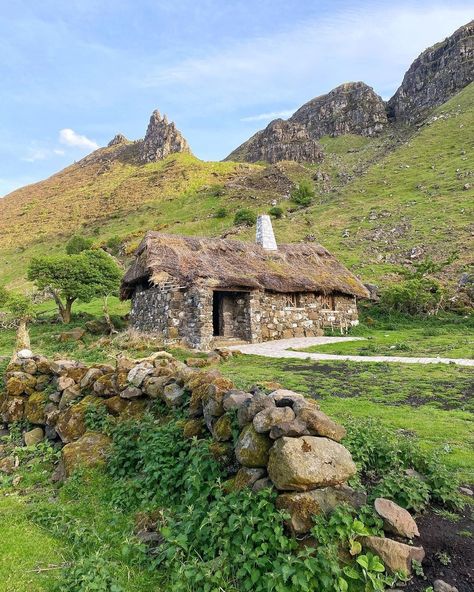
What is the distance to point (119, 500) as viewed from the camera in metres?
4.82

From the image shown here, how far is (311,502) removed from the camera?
11.4ft

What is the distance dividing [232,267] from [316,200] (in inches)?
1709

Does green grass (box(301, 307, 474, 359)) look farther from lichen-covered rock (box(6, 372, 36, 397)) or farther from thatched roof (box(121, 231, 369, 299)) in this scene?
lichen-covered rock (box(6, 372, 36, 397))

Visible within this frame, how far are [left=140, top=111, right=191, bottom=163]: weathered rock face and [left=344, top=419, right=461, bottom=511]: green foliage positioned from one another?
96.7m

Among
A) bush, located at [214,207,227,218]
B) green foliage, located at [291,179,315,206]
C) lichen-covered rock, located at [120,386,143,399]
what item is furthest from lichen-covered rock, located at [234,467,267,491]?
green foliage, located at [291,179,315,206]

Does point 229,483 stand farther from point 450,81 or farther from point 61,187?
point 450,81

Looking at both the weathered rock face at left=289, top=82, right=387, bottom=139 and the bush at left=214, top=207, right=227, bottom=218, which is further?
the weathered rock face at left=289, top=82, right=387, bottom=139

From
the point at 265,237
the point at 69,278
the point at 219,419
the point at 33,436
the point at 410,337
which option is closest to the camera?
the point at 219,419

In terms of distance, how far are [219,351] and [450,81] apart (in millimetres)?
96897

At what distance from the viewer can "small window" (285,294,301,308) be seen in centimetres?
2170

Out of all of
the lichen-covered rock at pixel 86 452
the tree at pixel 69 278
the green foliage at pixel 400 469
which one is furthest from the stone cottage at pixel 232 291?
the green foliage at pixel 400 469

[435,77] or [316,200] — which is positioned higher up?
[435,77]

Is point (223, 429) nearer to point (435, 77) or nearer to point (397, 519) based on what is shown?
point (397, 519)

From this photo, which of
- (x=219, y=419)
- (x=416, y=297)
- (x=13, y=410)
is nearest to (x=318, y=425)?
(x=219, y=419)
